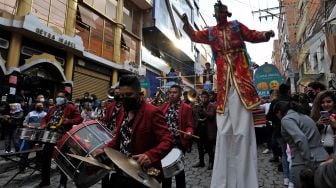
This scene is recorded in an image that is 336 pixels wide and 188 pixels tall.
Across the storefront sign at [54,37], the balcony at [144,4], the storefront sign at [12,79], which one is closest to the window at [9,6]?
the storefront sign at [54,37]

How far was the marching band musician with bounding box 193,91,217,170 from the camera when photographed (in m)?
8.14

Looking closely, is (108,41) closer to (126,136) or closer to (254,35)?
(254,35)

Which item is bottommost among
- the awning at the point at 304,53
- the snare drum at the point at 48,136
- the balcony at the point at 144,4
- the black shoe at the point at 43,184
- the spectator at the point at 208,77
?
the black shoe at the point at 43,184

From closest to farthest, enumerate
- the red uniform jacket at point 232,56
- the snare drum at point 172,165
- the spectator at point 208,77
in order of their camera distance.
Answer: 1. the red uniform jacket at point 232,56
2. the snare drum at point 172,165
3. the spectator at point 208,77

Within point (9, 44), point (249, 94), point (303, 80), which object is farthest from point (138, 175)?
point (303, 80)

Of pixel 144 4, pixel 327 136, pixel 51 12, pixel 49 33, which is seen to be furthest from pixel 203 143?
pixel 144 4

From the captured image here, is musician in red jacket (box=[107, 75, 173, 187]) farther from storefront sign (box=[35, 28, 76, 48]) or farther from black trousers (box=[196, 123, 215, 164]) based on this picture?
storefront sign (box=[35, 28, 76, 48])

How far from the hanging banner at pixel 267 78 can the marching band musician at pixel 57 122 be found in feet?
30.2

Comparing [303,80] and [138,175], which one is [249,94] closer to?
[138,175]

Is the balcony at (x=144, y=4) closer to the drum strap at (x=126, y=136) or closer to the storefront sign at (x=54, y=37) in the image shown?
the storefront sign at (x=54, y=37)

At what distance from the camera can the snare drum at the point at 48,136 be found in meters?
6.07

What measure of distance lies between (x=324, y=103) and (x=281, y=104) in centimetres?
60

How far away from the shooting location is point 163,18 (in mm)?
29188

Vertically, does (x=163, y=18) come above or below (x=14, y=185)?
above
